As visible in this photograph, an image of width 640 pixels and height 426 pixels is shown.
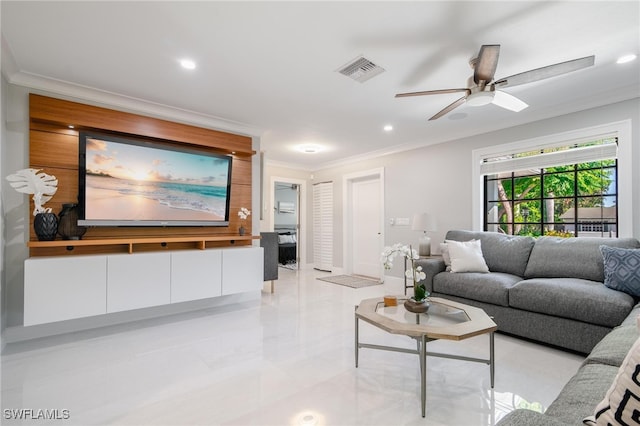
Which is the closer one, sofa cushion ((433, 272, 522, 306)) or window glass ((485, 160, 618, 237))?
sofa cushion ((433, 272, 522, 306))

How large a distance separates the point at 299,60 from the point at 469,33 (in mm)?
1299

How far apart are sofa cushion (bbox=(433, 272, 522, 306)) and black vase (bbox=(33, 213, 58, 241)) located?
13.2 feet

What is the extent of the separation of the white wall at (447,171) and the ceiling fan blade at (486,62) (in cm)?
205

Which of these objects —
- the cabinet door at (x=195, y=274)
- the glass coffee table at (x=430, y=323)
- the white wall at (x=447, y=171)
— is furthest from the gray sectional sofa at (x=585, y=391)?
the cabinet door at (x=195, y=274)

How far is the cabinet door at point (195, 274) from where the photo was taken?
342 cm

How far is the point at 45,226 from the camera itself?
2.82 m

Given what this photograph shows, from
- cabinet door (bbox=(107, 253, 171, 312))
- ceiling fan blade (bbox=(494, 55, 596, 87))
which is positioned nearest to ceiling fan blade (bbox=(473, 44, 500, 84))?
ceiling fan blade (bbox=(494, 55, 596, 87))

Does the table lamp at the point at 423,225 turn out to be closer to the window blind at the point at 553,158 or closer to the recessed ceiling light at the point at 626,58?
the window blind at the point at 553,158

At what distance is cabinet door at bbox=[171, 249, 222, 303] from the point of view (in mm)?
3416

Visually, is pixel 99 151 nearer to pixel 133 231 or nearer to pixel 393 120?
pixel 133 231

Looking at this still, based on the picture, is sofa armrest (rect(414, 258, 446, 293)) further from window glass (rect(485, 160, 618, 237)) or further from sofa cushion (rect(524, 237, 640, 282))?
window glass (rect(485, 160, 618, 237))

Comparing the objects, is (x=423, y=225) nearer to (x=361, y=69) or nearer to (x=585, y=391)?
(x=361, y=69)

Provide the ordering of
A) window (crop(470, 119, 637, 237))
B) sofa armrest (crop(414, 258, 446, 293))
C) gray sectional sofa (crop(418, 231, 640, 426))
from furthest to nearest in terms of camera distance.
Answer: sofa armrest (crop(414, 258, 446, 293))
window (crop(470, 119, 637, 237))
gray sectional sofa (crop(418, 231, 640, 426))

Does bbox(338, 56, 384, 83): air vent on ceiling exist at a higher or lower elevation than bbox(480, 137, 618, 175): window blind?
higher
